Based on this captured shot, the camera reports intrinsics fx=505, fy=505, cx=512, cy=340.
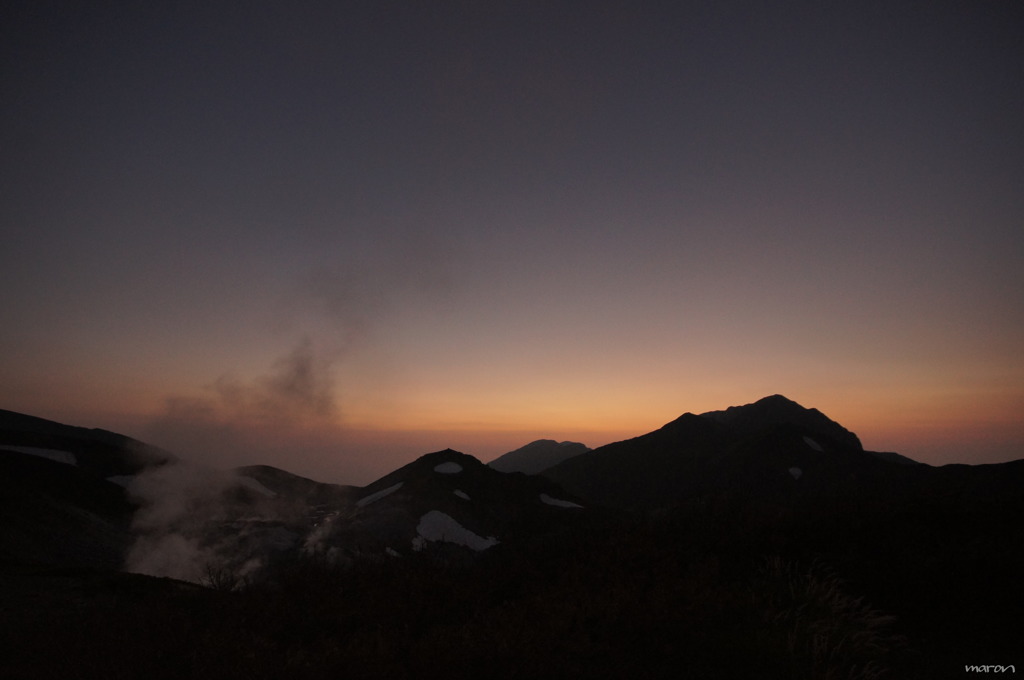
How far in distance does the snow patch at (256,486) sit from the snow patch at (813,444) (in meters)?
90.6

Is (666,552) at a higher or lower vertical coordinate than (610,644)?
higher

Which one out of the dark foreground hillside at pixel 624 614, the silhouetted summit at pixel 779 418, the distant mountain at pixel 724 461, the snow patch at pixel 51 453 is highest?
the silhouetted summit at pixel 779 418

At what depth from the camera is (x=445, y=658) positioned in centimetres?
520

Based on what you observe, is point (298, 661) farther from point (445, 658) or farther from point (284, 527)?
point (284, 527)

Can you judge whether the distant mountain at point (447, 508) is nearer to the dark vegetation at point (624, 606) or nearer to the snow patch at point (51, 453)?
the snow patch at point (51, 453)

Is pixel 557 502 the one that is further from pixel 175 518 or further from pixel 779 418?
pixel 779 418

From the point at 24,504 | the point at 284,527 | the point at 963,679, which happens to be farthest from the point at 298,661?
the point at 284,527

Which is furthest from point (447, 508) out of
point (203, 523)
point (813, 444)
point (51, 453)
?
point (813, 444)

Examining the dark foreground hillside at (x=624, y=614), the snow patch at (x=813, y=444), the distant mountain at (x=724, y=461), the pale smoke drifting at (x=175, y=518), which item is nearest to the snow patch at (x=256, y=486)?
the pale smoke drifting at (x=175, y=518)

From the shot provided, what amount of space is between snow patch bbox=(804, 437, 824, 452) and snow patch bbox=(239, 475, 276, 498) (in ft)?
297

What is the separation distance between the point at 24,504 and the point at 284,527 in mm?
20941

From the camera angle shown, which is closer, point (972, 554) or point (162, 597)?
point (162, 597)

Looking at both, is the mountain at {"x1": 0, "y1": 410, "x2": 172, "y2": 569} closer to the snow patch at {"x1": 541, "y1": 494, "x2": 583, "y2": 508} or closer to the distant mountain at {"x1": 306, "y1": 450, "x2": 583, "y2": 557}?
the distant mountain at {"x1": 306, "y1": 450, "x2": 583, "y2": 557}

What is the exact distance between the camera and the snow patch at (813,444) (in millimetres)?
90625
